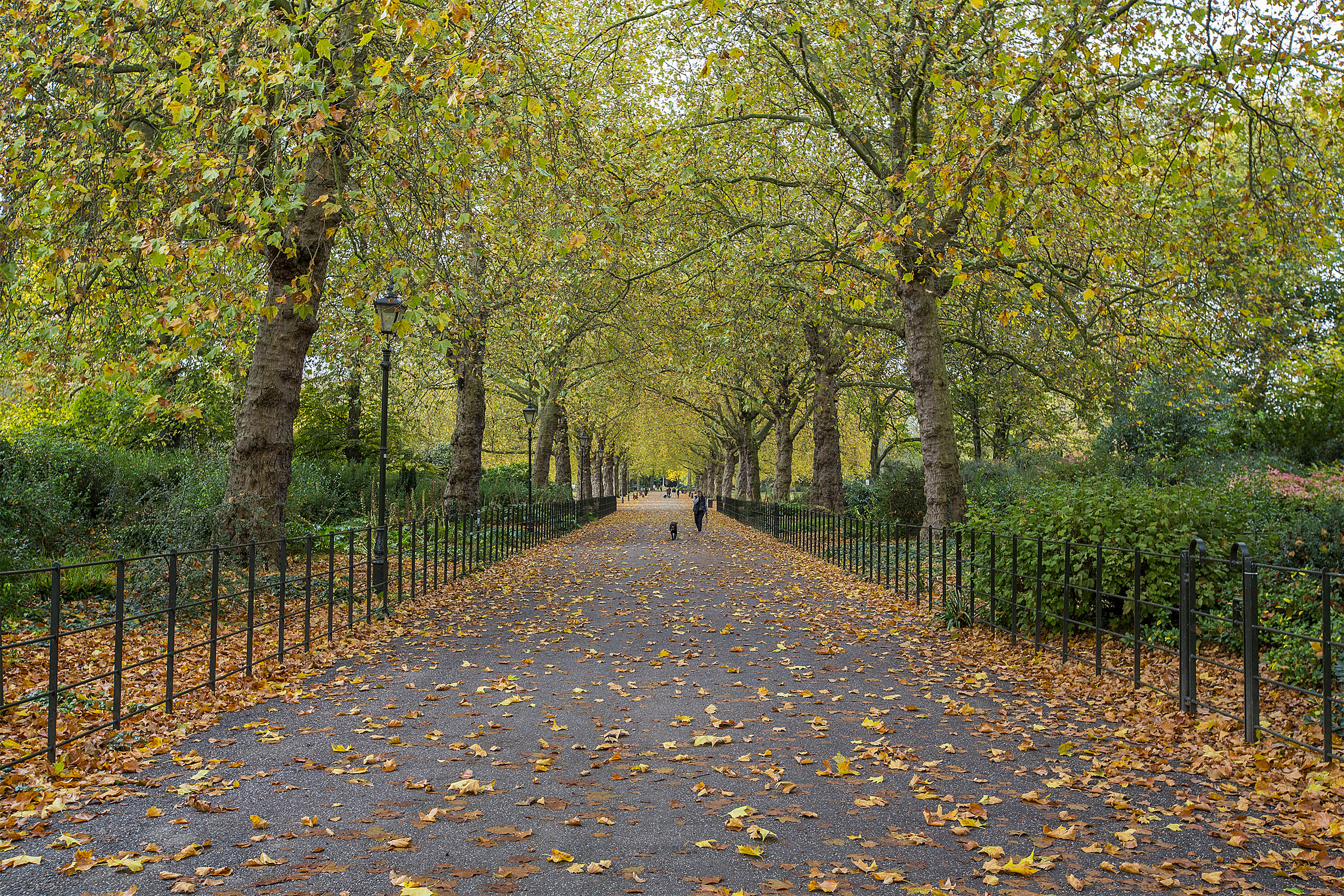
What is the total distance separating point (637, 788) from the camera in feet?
16.0

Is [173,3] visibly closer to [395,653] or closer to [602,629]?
[395,653]

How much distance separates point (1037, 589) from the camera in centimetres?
816

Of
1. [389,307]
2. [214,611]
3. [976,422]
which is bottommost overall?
[214,611]

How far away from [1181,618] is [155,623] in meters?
9.63

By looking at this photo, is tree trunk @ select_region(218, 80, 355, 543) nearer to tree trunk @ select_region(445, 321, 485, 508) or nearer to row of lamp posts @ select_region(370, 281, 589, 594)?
row of lamp posts @ select_region(370, 281, 589, 594)

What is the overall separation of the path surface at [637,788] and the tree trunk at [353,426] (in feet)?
67.3

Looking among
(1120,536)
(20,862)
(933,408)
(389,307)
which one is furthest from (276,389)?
(933,408)

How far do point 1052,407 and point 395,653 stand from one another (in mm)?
24937

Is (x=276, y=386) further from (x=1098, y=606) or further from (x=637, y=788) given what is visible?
(x=1098, y=606)

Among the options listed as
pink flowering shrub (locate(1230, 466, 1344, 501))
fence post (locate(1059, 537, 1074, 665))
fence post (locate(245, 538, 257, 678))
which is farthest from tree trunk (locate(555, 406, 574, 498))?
fence post (locate(1059, 537, 1074, 665))

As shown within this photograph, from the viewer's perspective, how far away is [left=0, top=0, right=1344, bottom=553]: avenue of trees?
25.6 feet

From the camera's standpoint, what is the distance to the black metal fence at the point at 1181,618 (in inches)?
213

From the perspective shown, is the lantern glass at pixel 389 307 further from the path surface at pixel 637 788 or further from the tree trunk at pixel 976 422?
the tree trunk at pixel 976 422

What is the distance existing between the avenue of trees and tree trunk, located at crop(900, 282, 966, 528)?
6 centimetres
